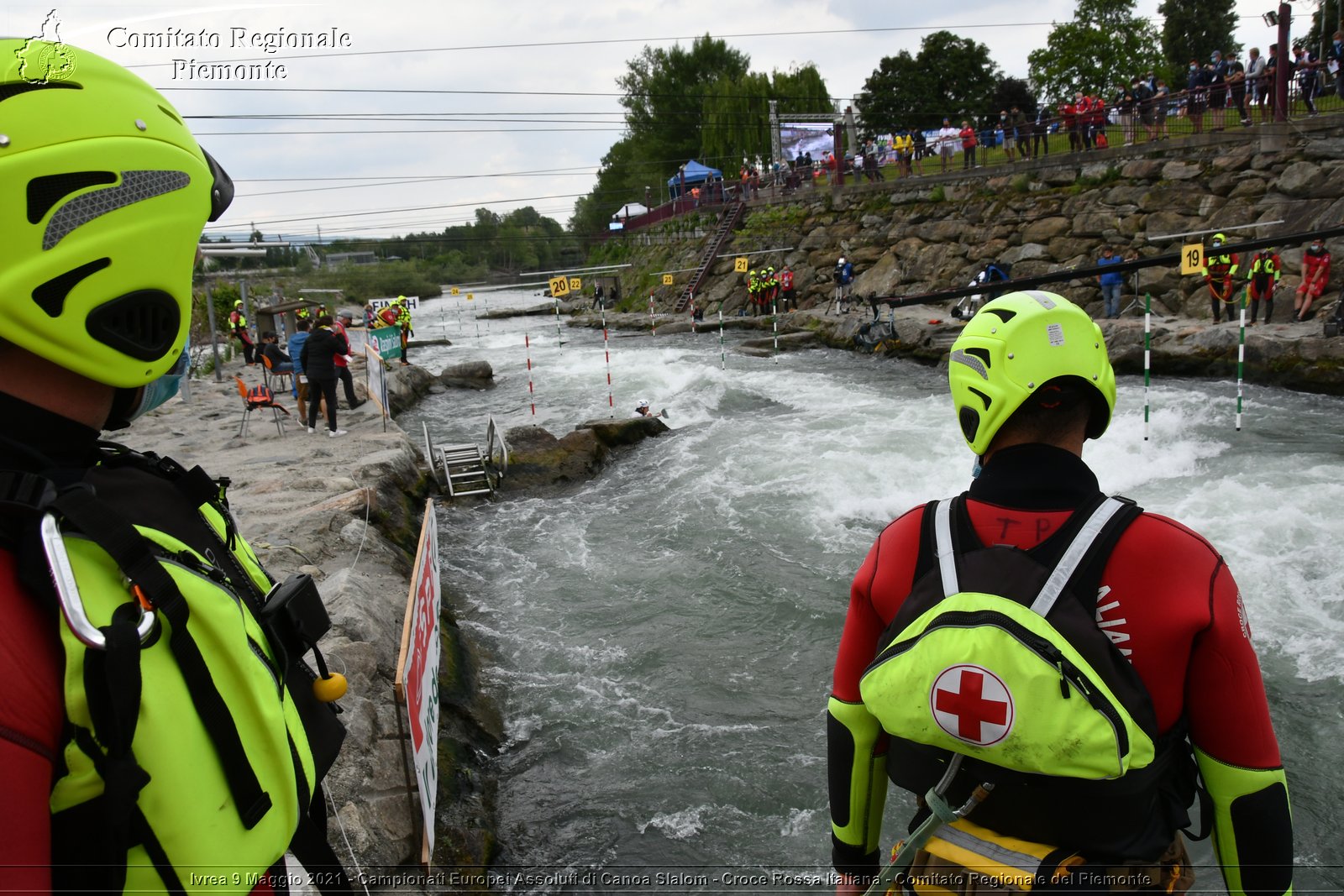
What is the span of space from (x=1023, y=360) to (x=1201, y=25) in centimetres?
5925

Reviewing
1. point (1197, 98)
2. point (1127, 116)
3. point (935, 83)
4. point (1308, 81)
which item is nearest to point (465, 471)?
point (1308, 81)

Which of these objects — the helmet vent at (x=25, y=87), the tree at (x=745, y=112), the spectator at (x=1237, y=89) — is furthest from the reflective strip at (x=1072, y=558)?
the tree at (x=745, y=112)

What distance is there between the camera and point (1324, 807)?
453 centimetres

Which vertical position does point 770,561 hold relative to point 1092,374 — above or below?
below

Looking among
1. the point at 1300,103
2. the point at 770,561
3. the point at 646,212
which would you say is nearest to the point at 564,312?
the point at 646,212

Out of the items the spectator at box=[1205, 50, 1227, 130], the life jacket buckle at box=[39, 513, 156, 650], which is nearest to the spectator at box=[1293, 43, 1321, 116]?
the spectator at box=[1205, 50, 1227, 130]

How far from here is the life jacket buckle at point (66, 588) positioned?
97cm

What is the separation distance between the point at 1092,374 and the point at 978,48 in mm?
61868

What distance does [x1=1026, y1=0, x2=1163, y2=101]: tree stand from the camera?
38.3 metres

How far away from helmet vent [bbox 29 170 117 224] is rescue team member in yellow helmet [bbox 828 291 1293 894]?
1.52 m

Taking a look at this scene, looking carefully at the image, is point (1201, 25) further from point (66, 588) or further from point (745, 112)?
point (66, 588)

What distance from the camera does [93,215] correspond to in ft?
3.83

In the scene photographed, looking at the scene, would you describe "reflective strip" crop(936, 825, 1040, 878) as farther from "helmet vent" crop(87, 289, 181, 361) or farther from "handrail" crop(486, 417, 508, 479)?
"handrail" crop(486, 417, 508, 479)

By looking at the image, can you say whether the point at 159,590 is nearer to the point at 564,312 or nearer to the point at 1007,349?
the point at 1007,349
